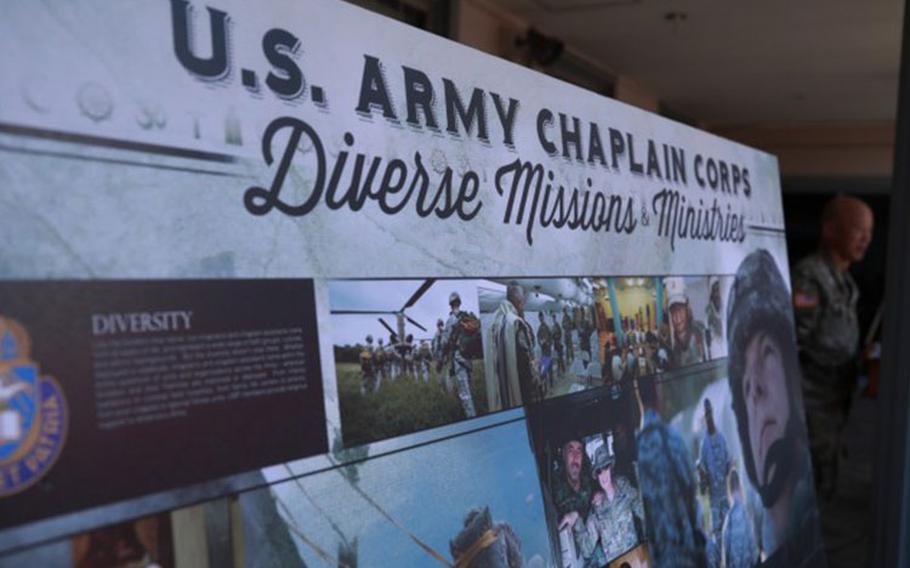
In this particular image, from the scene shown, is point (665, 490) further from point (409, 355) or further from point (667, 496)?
point (409, 355)

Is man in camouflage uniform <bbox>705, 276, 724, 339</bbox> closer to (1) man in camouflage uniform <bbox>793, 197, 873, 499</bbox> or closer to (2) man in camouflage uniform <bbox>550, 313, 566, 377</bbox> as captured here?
(2) man in camouflage uniform <bbox>550, 313, 566, 377</bbox>

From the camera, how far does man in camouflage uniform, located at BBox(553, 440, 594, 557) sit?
1.37 meters

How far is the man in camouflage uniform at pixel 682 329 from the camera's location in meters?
1.75

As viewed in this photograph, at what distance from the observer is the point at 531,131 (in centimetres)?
139

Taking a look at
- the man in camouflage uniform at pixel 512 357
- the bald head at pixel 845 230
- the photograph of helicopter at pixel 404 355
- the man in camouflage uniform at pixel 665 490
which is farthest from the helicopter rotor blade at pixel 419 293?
the bald head at pixel 845 230

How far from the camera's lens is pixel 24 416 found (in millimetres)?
751

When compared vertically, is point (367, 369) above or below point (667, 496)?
above

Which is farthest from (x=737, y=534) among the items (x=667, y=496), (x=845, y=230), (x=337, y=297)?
(x=845, y=230)

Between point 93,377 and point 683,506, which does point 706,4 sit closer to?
point 683,506

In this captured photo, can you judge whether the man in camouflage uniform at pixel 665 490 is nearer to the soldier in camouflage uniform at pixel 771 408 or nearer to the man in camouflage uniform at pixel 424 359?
the soldier in camouflage uniform at pixel 771 408

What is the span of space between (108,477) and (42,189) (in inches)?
10.1

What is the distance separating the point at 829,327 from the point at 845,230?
17.8 inches

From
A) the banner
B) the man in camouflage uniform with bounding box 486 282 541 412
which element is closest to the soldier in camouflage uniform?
the banner

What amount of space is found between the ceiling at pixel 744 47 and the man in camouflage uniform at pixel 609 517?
3734 mm
